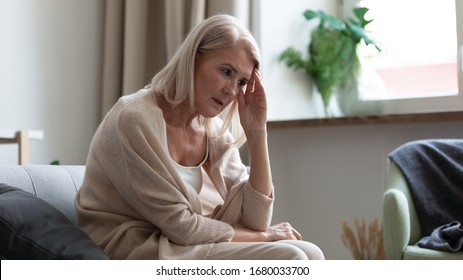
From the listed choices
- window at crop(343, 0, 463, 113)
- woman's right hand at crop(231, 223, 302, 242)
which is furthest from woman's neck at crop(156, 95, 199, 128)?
window at crop(343, 0, 463, 113)

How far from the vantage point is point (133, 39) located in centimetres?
Answer: 324

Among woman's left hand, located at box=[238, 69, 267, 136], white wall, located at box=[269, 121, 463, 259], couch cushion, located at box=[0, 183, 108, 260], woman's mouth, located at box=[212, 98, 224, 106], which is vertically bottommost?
white wall, located at box=[269, 121, 463, 259]

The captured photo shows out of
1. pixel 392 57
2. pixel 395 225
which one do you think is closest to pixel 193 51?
pixel 395 225

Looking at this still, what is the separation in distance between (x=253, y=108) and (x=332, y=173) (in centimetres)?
147

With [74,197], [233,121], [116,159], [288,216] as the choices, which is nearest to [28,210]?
[116,159]

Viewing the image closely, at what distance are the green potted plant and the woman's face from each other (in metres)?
1.58

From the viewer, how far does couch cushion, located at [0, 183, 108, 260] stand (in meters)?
1.29

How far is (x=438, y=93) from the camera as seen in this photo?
10.5 feet

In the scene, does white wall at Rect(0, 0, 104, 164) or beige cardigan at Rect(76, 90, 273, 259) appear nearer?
beige cardigan at Rect(76, 90, 273, 259)

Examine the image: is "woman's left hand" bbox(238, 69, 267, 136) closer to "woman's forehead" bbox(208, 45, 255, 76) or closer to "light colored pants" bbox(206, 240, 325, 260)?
"woman's forehead" bbox(208, 45, 255, 76)

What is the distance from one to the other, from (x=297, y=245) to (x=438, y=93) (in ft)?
6.11

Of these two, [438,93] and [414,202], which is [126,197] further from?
[438,93]

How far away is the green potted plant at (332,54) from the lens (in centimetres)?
332

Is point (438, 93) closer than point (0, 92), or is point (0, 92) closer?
point (0, 92)
